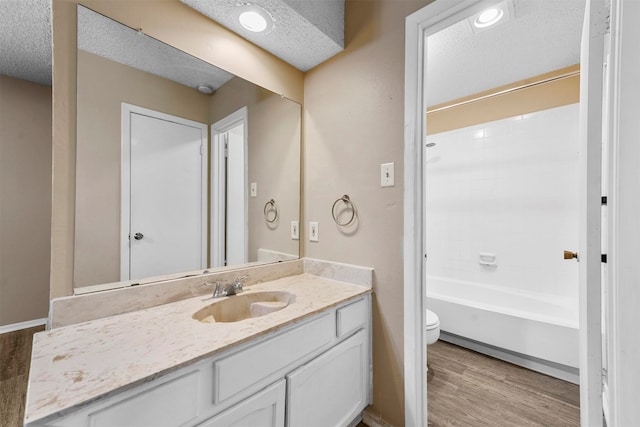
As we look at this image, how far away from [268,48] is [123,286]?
1.47 metres

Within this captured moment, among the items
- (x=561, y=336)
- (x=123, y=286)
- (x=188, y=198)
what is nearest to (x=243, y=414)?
(x=123, y=286)

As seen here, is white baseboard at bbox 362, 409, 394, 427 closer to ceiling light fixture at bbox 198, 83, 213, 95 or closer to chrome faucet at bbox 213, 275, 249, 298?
chrome faucet at bbox 213, 275, 249, 298

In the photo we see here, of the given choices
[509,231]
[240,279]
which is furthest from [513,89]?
[240,279]

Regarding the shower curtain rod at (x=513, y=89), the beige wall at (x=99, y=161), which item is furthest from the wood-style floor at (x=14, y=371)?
the shower curtain rod at (x=513, y=89)

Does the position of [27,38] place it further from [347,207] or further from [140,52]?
[347,207]

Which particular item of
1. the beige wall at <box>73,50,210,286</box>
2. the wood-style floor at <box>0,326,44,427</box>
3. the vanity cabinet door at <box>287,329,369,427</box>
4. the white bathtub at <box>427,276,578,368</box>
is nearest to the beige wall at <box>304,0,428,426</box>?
the vanity cabinet door at <box>287,329,369,427</box>

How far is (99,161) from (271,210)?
2.93ft

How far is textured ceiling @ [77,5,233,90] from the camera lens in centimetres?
104

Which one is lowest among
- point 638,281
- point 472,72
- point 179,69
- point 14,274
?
point 14,274

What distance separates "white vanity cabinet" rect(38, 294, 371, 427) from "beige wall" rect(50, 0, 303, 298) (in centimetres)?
61

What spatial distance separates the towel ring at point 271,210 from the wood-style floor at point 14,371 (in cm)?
143

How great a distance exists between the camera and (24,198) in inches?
56.6

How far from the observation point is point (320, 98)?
5.67ft

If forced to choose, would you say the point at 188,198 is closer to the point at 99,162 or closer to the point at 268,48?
the point at 99,162
